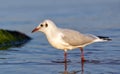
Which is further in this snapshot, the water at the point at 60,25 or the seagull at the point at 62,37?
the seagull at the point at 62,37

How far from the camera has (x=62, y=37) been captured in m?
11.6

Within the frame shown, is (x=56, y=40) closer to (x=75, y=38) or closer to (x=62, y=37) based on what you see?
(x=62, y=37)

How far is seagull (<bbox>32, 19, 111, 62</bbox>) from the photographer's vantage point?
38.1ft

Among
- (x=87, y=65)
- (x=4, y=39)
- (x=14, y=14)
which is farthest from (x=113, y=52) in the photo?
(x=14, y=14)

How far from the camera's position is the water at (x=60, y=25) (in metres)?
10.9

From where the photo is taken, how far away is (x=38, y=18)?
53.9 feet

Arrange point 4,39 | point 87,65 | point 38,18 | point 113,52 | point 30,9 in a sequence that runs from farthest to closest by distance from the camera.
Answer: point 30,9, point 38,18, point 4,39, point 113,52, point 87,65

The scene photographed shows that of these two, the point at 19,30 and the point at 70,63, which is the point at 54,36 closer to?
the point at 70,63

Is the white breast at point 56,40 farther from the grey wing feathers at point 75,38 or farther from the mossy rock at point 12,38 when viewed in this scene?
the mossy rock at point 12,38

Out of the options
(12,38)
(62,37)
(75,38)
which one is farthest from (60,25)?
(62,37)

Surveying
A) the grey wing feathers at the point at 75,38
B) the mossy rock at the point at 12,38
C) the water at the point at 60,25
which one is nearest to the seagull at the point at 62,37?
the grey wing feathers at the point at 75,38

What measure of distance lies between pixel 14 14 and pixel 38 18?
824mm

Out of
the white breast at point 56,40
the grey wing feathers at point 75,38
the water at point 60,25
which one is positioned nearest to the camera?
the water at point 60,25

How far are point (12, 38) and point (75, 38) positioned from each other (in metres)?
2.72
